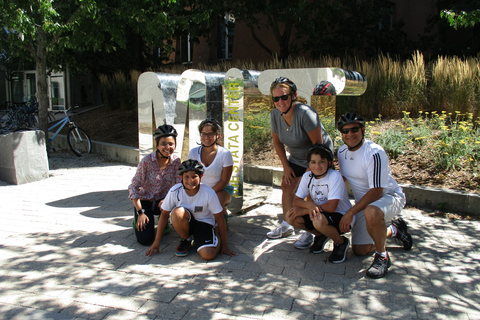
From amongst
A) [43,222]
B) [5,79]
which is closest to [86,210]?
[43,222]

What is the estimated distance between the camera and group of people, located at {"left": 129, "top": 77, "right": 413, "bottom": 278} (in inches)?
147

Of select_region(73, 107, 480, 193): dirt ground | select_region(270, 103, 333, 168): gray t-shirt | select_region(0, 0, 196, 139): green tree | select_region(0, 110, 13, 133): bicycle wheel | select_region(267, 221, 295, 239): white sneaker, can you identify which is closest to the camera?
select_region(270, 103, 333, 168): gray t-shirt

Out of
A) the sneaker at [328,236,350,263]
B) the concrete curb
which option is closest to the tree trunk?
the concrete curb

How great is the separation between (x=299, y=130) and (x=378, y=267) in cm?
157

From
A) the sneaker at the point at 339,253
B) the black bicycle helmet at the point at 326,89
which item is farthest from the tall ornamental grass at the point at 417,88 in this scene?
the sneaker at the point at 339,253

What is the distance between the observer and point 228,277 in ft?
12.0

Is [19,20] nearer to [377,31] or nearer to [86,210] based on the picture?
[86,210]

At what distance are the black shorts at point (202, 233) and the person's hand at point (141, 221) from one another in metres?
0.53

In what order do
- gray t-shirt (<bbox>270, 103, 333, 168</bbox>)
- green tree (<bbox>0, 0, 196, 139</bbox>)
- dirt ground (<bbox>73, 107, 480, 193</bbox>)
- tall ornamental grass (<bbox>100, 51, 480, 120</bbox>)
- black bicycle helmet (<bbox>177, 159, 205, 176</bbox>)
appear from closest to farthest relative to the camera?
black bicycle helmet (<bbox>177, 159, 205, 176</bbox>) < gray t-shirt (<bbox>270, 103, 333, 168</bbox>) < dirt ground (<bbox>73, 107, 480, 193</bbox>) < green tree (<bbox>0, 0, 196, 139</bbox>) < tall ornamental grass (<bbox>100, 51, 480, 120</bbox>)

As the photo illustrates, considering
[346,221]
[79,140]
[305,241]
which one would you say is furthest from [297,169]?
[79,140]

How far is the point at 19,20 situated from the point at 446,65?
8559 mm

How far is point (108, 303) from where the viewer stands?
320cm

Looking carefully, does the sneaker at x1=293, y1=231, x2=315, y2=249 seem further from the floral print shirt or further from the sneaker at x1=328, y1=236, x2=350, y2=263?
the floral print shirt

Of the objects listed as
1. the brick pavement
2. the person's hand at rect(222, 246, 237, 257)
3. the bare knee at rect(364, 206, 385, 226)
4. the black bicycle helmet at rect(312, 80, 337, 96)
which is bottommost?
the brick pavement
